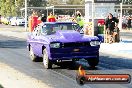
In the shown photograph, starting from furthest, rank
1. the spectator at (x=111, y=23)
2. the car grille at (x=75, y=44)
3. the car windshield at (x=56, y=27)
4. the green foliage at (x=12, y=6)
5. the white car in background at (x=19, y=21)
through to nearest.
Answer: the green foliage at (x=12, y=6) < the white car in background at (x=19, y=21) < the spectator at (x=111, y=23) < the car windshield at (x=56, y=27) < the car grille at (x=75, y=44)

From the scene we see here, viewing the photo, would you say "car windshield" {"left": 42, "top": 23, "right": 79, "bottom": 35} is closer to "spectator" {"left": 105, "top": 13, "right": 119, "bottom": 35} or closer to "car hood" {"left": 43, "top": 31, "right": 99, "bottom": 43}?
"car hood" {"left": 43, "top": 31, "right": 99, "bottom": 43}

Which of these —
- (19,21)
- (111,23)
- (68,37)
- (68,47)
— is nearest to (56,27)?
(68,37)

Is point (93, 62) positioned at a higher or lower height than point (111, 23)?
lower

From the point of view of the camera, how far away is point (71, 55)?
13344 millimetres

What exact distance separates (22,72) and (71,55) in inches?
62.9

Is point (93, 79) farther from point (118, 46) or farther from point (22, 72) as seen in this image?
point (118, 46)

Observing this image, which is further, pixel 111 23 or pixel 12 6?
pixel 12 6

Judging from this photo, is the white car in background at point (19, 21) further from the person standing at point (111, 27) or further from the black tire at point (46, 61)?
the black tire at point (46, 61)

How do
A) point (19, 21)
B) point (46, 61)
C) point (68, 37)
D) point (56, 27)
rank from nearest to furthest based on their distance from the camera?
1. point (68, 37)
2. point (46, 61)
3. point (56, 27)
4. point (19, 21)

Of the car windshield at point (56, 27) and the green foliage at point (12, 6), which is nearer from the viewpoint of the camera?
the car windshield at point (56, 27)

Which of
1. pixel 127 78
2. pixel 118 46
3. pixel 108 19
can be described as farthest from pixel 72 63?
pixel 127 78

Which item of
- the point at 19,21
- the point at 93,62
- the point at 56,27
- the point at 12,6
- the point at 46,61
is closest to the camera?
the point at 46,61

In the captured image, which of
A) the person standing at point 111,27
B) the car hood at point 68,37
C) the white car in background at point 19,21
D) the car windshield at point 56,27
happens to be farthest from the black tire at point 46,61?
the white car in background at point 19,21

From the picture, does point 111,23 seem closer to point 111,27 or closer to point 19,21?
point 111,27
